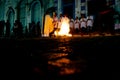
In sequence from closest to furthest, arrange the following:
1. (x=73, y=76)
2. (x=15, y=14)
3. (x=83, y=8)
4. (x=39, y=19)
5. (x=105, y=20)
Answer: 1. (x=73, y=76)
2. (x=105, y=20)
3. (x=83, y=8)
4. (x=39, y=19)
5. (x=15, y=14)

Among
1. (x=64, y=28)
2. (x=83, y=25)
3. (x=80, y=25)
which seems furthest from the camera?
(x=80, y=25)

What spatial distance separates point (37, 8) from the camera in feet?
77.9

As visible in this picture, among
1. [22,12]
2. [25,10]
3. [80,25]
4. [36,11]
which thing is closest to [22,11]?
[22,12]

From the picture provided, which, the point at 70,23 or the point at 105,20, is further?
the point at 70,23

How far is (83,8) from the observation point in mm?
18938

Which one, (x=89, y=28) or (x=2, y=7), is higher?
(x=2, y=7)

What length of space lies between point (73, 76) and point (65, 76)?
6 cm

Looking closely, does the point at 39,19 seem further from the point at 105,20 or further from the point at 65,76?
the point at 65,76

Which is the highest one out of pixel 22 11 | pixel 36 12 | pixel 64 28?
pixel 22 11

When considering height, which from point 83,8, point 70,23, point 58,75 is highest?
point 83,8

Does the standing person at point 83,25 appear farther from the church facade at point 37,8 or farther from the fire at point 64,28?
the church facade at point 37,8

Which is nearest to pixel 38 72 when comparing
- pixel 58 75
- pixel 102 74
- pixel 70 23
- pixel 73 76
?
pixel 58 75

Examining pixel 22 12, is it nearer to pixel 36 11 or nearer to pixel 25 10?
pixel 25 10

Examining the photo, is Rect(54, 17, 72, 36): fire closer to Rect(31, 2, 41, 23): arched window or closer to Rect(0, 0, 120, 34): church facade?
Rect(0, 0, 120, 34): church facade
